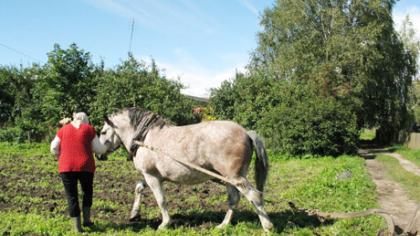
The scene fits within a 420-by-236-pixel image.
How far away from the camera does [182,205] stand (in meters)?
8.42

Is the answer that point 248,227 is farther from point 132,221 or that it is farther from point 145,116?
point 145,116

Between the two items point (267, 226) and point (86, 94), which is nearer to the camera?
point (267, 226)

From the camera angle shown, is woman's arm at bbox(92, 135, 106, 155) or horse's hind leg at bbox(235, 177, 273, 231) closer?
horse's hind leg at bbox(235, 177, 273, 231)

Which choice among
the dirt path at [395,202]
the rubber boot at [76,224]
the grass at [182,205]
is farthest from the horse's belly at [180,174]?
the dirt path at [395,202]

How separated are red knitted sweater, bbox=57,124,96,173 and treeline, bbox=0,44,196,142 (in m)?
13.0

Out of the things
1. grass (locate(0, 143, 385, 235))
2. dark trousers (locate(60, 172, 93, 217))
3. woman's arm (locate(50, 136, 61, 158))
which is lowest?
grass (locate(0, 143, 385, 235))

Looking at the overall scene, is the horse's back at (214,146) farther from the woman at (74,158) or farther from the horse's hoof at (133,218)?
the horse's hoof at (133,218)

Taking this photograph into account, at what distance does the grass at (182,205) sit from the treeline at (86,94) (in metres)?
6.89

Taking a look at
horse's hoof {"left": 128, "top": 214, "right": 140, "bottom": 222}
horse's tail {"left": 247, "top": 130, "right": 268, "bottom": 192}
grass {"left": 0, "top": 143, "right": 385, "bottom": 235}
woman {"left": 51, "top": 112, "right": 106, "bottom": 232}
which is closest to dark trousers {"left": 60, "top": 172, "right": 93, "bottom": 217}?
woman {"left": 51, "top": 112, "right": 106, "bottom": 232}

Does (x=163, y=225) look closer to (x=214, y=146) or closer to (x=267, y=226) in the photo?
(x=214, y=146)

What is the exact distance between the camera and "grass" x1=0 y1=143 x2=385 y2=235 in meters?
6.54

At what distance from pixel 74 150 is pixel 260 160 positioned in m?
2.80

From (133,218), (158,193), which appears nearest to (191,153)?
(158,193)

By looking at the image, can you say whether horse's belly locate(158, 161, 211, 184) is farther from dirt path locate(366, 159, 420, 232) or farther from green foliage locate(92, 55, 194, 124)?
green foliage locate(92, 55, 194, 124)
